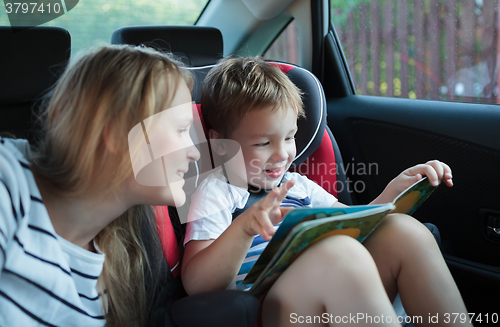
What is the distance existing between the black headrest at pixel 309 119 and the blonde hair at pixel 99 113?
0.54 m

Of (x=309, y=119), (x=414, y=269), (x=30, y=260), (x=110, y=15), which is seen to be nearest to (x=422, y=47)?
(x=309, y=119)

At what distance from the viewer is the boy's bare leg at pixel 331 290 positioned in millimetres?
692

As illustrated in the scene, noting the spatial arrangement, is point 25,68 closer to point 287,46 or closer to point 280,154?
point 280,154

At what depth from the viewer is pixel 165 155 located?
2.37ft

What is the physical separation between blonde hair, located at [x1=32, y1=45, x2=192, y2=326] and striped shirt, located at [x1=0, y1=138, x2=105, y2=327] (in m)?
0.05

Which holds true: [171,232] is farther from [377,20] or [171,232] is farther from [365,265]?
[377,20]

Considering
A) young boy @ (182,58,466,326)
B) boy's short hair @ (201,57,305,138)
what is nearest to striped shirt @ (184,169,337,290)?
young boy @ (182,58,466,326)

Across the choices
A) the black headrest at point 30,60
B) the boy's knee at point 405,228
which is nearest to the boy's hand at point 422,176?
the boy's knee at point 405,228

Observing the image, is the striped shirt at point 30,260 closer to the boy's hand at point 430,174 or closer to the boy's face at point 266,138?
the boy's face at point 266,138

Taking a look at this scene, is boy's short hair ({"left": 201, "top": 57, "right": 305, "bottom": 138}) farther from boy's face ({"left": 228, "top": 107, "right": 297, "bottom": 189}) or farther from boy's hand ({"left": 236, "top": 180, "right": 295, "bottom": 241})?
boy's hand ({"left": 236, "top": 180, "right": 295, "bottom": 241})

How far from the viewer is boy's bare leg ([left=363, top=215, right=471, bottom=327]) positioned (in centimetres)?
83

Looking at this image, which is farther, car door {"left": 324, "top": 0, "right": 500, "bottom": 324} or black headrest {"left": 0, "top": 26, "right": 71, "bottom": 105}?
car door {"left": 324, "top": 0, "right": 500, "bottom": 324}

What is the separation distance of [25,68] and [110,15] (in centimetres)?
78

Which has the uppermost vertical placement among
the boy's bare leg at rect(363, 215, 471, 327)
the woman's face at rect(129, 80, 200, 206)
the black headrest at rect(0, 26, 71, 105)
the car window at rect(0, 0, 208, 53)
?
the car window at rect(0, 0, 208, 53)
